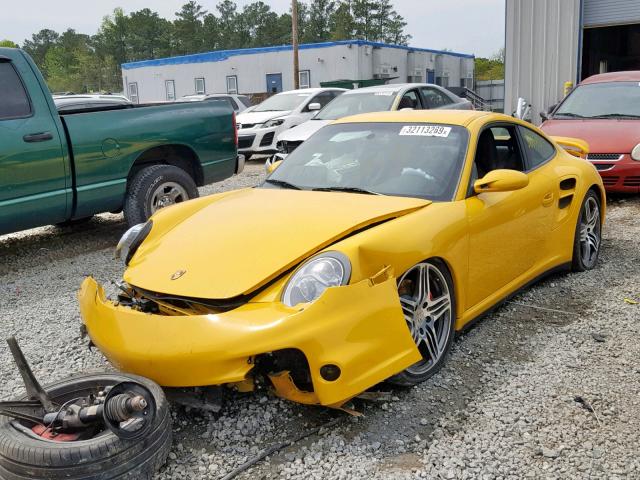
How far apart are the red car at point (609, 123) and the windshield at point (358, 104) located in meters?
2.58

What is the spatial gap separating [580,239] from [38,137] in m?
4.73

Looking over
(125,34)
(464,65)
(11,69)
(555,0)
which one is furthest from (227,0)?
(11,69)

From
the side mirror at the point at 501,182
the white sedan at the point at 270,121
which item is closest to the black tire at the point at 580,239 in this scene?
the side mirror at the point at 501,182

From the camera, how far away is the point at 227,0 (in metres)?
88.6

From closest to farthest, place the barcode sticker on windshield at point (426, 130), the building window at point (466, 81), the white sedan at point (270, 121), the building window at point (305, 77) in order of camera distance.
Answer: the barcode sticker on windshield at point (426, 130) → the white sedan at point (270, 121) → the building window at point (305, 77) → the building window at point (466, 81)

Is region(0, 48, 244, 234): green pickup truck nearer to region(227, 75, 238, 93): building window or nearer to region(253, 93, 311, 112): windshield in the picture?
region(253, 93, 311, 112): windshield

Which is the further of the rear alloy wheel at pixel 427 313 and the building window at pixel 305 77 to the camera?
the building window at pixel 305 77

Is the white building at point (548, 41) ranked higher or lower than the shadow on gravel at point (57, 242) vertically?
higher

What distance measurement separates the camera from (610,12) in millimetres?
15188

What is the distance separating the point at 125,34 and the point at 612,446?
9777cm

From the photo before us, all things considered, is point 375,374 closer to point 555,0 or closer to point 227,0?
point 555,0

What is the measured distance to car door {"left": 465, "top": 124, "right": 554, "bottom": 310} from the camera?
3660mm

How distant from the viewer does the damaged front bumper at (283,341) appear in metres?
2.60

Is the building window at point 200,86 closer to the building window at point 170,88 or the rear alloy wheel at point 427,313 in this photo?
the building window at point 170,88
